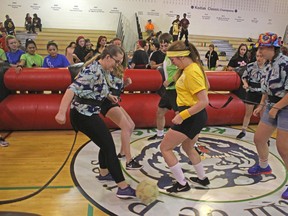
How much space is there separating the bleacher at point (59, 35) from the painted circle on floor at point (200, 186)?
1052 cm

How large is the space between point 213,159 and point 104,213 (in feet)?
5.97

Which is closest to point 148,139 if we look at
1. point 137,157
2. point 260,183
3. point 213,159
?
point 137,157

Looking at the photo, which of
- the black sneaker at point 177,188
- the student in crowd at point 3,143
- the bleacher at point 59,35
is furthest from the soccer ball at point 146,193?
the bleacher at point 59,35

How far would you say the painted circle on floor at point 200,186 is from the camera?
2.71 m

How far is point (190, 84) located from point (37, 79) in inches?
118

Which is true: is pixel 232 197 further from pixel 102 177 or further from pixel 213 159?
pixel 102 177

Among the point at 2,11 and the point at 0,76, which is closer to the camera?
the point at 0,76

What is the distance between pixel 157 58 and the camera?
5004 millimetres

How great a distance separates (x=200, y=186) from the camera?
310 cm

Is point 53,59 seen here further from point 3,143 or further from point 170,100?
point 170,100

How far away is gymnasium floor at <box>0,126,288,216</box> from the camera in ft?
8.71

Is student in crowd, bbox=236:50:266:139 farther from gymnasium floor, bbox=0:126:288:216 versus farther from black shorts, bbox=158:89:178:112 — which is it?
black shorts, bbox=158:89:178:112

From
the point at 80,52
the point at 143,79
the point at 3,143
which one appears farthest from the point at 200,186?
the point at 80,52

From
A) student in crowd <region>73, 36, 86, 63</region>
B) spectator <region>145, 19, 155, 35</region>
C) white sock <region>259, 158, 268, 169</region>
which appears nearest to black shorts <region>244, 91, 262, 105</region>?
white sock <region>259, 158, 268, 169</region>
